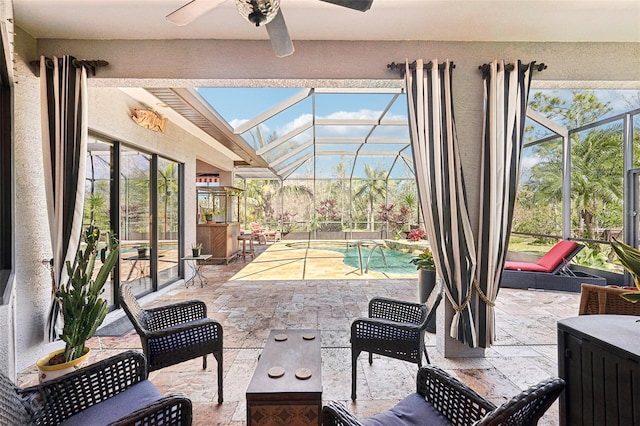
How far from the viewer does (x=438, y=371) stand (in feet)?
5.03

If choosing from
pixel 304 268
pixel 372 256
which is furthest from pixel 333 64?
pixel 372 256

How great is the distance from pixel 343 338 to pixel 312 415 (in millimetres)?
1806

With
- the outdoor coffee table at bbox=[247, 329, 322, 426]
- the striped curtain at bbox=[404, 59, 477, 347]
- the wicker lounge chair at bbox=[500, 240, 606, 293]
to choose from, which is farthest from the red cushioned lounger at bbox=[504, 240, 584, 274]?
the outdoor coffee table at bbox=[247, 329, 322, 426]

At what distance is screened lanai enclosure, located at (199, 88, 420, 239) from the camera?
6.88m

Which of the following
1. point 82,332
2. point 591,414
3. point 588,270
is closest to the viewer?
point 591,414

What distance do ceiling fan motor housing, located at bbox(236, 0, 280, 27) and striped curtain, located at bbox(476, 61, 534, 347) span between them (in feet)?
7.15

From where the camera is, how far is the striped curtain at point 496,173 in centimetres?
274

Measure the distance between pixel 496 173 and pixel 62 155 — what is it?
3.94m

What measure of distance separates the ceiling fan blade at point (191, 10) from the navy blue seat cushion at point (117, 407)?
7.07 feet

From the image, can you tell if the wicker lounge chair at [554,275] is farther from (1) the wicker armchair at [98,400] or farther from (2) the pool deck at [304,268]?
(1) the wicker armchair at [98,400]

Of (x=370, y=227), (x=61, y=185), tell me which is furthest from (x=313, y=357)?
(x=370, y=227)

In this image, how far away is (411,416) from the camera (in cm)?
146

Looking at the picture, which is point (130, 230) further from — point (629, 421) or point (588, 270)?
point (588, 270)

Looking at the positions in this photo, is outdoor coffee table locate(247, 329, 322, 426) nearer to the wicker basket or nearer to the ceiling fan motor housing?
the ceiling fan motor housing
